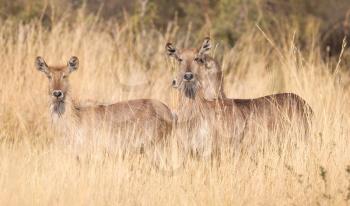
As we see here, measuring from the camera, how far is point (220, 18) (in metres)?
15.0

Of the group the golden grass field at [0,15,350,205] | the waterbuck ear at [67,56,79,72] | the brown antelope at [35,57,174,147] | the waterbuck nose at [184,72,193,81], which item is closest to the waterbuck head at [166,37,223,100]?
the waterbuck nose at [184,72,193,81]

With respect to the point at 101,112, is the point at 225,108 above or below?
above

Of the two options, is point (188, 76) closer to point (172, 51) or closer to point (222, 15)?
point (172, 51)

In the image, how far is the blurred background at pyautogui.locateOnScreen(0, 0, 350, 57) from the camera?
45.1ft

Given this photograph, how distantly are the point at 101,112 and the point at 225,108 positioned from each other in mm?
1336

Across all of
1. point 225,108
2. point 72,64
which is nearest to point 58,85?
point 72,64

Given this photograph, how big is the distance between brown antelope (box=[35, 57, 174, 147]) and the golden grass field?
0.88ft

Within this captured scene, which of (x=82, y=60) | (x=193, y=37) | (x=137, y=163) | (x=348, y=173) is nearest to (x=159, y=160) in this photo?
(x=137, y=163)

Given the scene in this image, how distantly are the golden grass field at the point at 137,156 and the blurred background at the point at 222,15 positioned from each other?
0.92 m

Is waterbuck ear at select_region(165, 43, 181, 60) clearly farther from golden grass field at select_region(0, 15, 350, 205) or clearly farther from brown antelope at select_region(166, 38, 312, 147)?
golden grass field at select_region(0, 15, 350, 205)

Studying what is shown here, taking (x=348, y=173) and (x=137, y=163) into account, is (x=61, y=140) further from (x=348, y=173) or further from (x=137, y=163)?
(x=348, y=173)

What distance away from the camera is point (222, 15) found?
1500 centimetres

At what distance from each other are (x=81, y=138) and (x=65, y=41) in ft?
9.77

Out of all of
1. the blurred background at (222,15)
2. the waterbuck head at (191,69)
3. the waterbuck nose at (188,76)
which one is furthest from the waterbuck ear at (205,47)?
the blurred background at (222,15)
